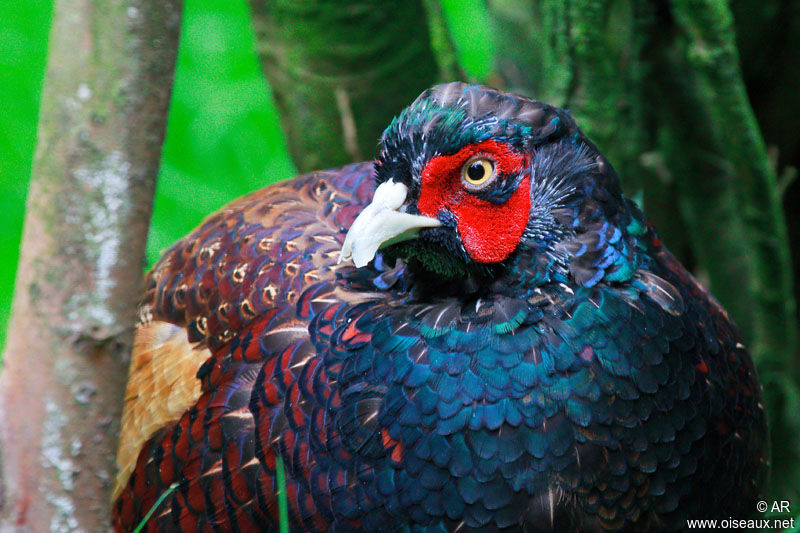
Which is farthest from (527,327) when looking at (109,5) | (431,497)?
(109,5)

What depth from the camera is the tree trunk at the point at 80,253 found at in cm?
166

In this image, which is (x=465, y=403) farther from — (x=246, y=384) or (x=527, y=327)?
(x=246, y=384)

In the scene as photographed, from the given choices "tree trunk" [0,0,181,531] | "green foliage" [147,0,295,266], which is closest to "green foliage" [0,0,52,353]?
"green foliage" [147,0,295,266]

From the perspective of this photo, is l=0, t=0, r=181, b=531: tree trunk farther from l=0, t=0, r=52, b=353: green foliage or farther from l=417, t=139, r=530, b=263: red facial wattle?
l=0, t=0, r=52, b=353: green foliage

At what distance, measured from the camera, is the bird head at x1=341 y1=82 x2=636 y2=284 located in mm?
1976

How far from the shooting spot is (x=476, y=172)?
78.6 inches

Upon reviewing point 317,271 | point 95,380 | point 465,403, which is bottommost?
point 465,403

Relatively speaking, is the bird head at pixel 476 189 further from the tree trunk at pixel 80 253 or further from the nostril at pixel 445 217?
the tree trunk at pixel 80 253

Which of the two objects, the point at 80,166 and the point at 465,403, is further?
the point at 465,403

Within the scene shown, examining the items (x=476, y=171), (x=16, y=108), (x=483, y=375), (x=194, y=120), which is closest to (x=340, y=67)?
(x=476, y=171)

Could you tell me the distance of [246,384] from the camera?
2244 mm

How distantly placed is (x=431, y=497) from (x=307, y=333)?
51 cm

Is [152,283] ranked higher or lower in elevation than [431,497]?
higher

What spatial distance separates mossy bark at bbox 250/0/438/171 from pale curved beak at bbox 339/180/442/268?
176cm
